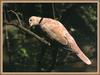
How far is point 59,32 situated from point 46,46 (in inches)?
5.3

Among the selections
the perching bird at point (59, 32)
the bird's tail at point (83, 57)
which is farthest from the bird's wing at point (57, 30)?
the bird's tail at point (83, 57)

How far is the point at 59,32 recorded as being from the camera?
239 centimetres

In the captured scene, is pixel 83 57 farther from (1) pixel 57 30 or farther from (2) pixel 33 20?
(2) pixel 33 20

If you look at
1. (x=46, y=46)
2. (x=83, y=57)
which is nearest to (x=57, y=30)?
(x=46, y=46)

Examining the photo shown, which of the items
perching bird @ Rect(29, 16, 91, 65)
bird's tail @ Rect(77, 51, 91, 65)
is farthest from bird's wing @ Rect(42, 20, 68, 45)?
bird's tail @ Rect(77, 51, 91, 65)

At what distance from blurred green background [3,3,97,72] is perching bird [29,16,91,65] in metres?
0.03

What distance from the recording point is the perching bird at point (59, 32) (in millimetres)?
2379

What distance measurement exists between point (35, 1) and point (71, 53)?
0.44 metres

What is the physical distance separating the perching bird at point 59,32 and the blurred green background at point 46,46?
27 mm

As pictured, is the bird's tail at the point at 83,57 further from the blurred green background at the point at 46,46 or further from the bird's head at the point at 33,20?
the bird's head at the point at 33,20

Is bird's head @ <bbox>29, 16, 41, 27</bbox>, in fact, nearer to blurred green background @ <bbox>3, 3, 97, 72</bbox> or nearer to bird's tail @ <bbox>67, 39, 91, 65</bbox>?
blurred green background @ <bbox>3, 3, 97, 72</bbox>

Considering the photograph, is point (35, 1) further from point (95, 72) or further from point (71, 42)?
point (95, 72)

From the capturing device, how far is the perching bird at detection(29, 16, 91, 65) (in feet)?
A: 7.80

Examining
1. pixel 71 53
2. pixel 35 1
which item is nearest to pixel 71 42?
pixel 71 53
